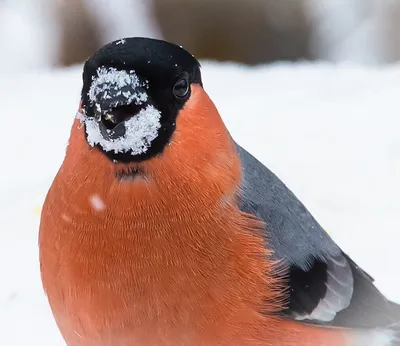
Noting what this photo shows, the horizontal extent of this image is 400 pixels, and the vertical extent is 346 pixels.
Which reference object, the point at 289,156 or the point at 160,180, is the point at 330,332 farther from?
the point at 289,156

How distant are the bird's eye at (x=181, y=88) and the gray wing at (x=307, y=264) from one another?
0.95 feet

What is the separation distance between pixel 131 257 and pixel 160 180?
166 mm

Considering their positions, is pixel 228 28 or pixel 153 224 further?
pixel 228 28

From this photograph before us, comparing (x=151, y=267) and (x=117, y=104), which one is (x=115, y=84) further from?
(x=151, y=267)

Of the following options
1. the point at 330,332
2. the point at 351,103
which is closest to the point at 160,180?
the point at 330,332

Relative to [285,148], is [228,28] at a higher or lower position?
higher

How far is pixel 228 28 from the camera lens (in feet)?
14.6

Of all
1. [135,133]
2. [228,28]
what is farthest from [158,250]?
[228,28]

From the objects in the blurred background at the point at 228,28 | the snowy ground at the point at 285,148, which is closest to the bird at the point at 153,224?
the snowy ground at the point at 285,148

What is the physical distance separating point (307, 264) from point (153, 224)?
0.47 metres

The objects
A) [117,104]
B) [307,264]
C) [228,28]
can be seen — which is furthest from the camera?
[228,28]

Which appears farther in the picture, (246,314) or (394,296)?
(394,296)

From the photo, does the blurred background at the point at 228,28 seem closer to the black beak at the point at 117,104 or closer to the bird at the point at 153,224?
the bird at the point at 153,224

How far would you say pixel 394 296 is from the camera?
2207mm
